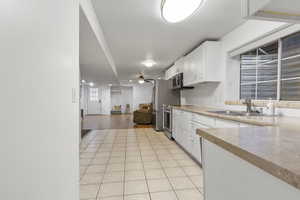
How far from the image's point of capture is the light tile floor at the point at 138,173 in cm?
179

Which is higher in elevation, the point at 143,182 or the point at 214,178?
the point at 214,178

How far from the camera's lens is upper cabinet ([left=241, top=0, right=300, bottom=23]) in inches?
32.9

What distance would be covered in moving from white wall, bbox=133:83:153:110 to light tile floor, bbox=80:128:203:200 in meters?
7.73

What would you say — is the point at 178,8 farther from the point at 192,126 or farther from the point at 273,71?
the point at 192,126

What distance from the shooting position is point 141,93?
1127 cm

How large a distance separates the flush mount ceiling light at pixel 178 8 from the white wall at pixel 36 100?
1.04 m

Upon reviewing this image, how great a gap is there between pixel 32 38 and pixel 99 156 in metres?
2.64

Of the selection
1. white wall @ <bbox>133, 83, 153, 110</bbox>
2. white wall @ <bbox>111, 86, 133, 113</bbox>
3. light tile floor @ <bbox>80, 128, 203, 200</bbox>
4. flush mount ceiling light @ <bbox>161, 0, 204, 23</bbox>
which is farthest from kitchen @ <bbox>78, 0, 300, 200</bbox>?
white wall @ <bbox>111, 86, 133, 113</bbox>

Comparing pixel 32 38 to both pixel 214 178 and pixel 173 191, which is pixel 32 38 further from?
pixel 173 191

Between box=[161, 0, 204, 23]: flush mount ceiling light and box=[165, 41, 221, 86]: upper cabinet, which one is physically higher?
box=[161, 0, 204, 23]: flush mount ceiling light

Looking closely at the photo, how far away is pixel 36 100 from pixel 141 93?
10520 millimetres

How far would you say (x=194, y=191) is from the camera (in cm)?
183

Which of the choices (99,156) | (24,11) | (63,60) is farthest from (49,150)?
(99,156)

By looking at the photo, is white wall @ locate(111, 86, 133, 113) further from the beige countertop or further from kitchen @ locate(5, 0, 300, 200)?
the beige countertop
